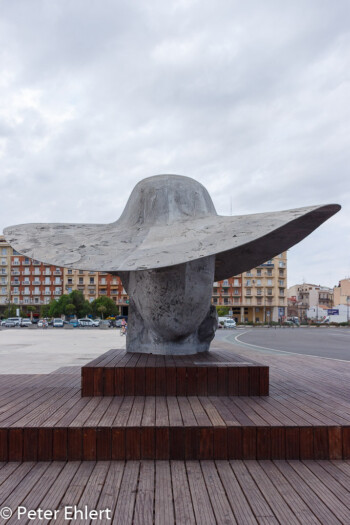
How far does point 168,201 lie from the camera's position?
6.01m

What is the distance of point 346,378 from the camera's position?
21.0 feet

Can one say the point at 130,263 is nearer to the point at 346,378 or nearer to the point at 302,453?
the point at 302,453

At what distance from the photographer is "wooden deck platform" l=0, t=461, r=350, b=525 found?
2.56 meters

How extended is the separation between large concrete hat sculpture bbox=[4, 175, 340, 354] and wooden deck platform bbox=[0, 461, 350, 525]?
179cm

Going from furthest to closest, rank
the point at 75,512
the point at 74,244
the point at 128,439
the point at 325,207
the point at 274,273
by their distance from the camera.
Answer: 1. the point at 274,273
2. the point at 74,244
3. the point at 325,207
4. the point at 128,439
5. the point at 75,512

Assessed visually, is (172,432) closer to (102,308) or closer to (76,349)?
(76,349)

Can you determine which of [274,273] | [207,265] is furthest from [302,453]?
[274,273]

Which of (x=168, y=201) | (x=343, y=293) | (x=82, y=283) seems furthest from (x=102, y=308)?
(x=168, y=201)

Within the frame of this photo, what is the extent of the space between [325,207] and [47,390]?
3.89 metres

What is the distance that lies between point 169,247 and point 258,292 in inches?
2773

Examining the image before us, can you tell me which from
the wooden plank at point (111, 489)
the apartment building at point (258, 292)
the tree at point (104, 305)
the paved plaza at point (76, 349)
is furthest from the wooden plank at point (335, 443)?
the apartment building at point (258, 292)

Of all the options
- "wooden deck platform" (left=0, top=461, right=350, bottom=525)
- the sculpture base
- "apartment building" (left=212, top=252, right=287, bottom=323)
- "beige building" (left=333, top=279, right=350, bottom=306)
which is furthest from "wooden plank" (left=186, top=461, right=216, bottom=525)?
"beige building" (left=333, top=279, right=350, bottom=306)

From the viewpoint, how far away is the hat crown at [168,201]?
596cm

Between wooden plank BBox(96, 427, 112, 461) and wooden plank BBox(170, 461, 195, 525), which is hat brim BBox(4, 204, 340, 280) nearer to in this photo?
wooden plank BBox(96, 427, 112, 461)
